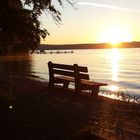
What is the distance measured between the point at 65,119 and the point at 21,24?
4962 mm

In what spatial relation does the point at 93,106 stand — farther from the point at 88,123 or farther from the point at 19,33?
the point at 19,33

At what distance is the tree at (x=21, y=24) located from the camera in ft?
41.6

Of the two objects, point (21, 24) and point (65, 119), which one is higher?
point (21, 24)

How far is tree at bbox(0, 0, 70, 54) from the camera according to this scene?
41.6 feet

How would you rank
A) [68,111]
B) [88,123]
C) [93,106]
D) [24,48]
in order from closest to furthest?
1. [88,123]
2. [68,111]
3. [93,106]
4. [24,48]

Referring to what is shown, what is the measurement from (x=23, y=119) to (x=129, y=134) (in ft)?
9.47

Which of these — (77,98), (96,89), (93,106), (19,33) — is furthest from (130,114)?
(19,33)

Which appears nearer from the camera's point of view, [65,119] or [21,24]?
[65,119]

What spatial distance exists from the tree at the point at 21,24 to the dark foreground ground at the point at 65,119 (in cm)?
228

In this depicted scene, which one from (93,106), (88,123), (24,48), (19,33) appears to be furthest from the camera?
(24,48)

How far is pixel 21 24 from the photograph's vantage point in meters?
12.8

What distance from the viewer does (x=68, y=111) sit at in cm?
1048

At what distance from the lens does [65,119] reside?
931 cm

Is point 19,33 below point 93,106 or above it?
above
